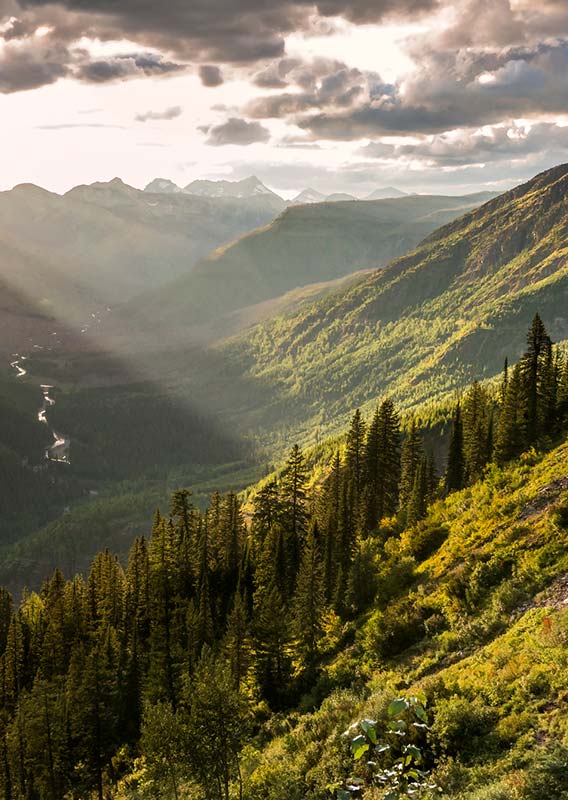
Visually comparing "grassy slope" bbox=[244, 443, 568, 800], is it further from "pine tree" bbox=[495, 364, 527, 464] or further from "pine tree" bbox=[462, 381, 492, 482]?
"pine tree" bbox=[462, 381, 492, 482]

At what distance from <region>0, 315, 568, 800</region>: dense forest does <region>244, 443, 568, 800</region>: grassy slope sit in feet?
1.00

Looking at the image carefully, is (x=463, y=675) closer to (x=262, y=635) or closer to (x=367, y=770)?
(x=367, y=770)

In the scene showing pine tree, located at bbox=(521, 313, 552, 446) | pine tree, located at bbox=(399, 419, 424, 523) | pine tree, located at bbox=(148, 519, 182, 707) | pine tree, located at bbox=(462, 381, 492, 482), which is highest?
pine tree, located at bbox=(521, 313, 552, 446)

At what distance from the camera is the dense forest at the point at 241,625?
36469mm

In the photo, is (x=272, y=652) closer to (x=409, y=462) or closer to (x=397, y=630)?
(x=397, y=630)

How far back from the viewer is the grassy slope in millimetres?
21188

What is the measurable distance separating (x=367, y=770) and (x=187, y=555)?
205 ft

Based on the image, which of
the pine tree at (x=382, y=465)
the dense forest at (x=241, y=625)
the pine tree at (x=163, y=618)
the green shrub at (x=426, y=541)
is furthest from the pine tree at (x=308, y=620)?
the pine tree at (x=382, y=465)

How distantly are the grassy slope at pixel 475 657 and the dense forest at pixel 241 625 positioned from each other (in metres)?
0.31

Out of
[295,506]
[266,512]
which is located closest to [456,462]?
[295,506]

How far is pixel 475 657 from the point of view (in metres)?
28.9

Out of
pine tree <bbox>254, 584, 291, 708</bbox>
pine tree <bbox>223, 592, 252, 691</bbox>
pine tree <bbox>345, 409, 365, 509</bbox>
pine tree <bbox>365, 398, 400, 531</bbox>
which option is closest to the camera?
pine tree <bbox>254, 584, 291, 708</bbox>

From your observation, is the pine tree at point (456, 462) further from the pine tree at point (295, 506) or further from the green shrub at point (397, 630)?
the green shrub at point (397, 630)

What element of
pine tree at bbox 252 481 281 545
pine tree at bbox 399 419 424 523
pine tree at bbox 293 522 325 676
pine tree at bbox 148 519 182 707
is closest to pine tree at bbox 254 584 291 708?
pine tree at bbox 293 522 325 676
